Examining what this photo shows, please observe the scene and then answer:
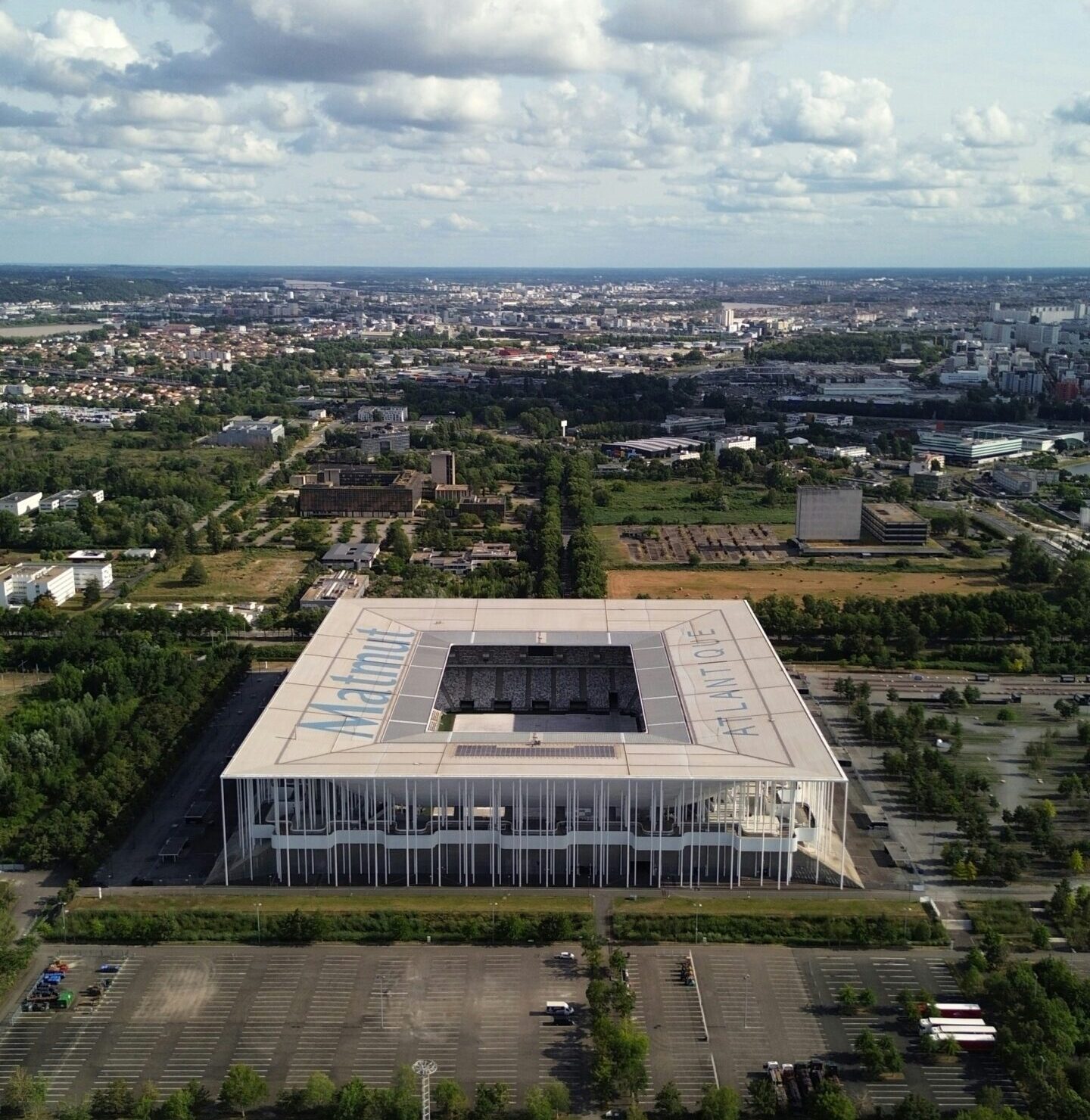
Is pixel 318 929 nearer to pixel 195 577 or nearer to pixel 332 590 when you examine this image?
pixel 332 590

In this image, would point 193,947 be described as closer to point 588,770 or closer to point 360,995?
point 360,995

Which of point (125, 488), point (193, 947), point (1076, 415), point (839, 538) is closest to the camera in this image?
point (193, 947)

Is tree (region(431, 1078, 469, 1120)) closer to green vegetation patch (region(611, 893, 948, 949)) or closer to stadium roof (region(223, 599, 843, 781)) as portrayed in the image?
green vegetation patch (region(611, 893, 948, 949))

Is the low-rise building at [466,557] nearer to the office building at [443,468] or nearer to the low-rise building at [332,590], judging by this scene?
the low-rise building at [332,590]

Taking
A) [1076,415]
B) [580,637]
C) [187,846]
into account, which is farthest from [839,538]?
[1076,415]

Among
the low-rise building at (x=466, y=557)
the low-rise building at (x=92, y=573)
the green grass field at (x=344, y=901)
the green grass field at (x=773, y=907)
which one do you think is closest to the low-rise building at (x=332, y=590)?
the low-rise building at (x=466, y=557)

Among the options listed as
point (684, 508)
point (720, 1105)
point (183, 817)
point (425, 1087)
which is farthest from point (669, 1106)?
point (684, 508)

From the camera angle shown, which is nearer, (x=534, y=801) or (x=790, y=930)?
(x=790, y=930)
